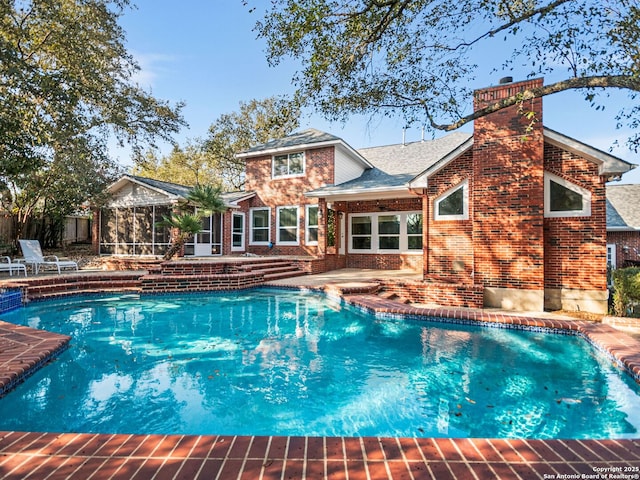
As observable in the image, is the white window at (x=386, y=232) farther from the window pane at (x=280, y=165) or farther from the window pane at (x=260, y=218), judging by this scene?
the window pane at (x=260, y=218)

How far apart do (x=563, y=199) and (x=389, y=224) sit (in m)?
7.52

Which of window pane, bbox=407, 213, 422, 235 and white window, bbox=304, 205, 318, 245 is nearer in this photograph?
window pane, bbox=407, 213, 422, 235

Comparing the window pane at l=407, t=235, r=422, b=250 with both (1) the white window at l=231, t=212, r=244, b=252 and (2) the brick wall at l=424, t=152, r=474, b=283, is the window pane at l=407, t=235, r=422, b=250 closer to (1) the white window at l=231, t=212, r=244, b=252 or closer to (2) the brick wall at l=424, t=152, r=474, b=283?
(2) the brick wall at l=424, t=152, r=474, b=283

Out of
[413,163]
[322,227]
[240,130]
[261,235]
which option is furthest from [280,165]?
[240,130]

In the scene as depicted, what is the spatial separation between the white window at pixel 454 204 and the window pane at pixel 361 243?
6126 millimetres

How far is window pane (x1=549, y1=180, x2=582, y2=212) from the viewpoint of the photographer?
25.6 feet

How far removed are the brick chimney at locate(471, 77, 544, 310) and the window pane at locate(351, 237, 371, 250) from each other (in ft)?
23.4

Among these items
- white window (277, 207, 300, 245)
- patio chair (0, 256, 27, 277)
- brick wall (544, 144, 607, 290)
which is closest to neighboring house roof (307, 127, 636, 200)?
brick wall (544, 144, 607, 290)

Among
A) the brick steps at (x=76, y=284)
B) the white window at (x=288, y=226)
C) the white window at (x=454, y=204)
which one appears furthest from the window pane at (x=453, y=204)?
the brick steps at (x=76, y=284)

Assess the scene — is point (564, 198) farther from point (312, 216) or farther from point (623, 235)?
point (623, 235)

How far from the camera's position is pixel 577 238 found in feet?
25.4

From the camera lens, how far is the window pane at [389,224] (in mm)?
14789

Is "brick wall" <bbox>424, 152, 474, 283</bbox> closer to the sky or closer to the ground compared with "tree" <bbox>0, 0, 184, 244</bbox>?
closer to the ground

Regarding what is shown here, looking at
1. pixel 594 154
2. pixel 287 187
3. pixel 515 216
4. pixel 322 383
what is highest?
pixel 287 187
